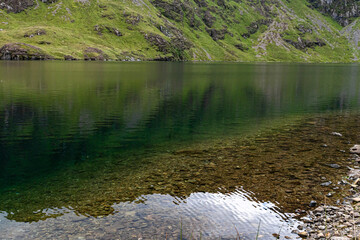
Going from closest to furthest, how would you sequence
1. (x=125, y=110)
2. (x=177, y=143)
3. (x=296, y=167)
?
(x=296, y=167), (x=177, y=143), (x=125, y=110)

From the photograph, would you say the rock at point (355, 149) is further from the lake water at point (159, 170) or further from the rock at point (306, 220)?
the rock at point (306, 220)

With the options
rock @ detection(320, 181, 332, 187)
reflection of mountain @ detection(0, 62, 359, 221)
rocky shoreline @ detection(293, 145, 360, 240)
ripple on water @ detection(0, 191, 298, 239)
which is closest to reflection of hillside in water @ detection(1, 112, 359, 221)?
reflection of mountain @ detection(0, 62, 359, 221)

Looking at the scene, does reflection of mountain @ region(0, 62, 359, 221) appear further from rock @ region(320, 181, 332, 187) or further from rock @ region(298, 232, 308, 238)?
rock @ region(298, 232, 308, 238)

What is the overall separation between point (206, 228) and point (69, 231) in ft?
21.3

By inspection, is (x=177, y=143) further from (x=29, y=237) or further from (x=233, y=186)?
(x=29, y=237)

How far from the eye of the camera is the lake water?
45.3 feet

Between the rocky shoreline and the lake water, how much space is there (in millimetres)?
758

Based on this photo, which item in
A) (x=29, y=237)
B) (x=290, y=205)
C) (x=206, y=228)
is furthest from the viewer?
(x=290, y=205)

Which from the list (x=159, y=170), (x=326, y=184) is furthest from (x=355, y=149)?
(x=159, y=170)

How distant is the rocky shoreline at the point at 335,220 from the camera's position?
1225 cm

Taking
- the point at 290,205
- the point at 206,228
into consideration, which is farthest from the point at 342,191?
the point at 206,228

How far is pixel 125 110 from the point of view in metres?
45.5

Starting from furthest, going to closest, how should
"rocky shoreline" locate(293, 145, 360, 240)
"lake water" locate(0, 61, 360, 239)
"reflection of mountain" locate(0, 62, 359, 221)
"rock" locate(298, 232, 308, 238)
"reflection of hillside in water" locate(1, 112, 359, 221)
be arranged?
"reflection of mountain" locate(0, 62, 359, 221) < "reflection of hillside in water" locate(1, 112, 359, 221) < "lake water" locate(0, 61, 360, 239) < "rock" locate(298, 232, 308, 238) < "rocky shoreline" locate(293, 145, 360, 240)

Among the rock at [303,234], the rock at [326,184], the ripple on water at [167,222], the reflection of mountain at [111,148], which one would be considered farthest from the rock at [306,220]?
the rock at [326,184]
